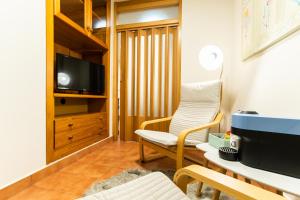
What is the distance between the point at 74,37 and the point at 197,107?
67.9 inches

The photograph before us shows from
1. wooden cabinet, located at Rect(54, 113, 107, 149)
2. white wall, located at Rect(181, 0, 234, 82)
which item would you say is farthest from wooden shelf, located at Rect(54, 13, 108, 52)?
white wall, located at Rect(181, 0, 234, 82)

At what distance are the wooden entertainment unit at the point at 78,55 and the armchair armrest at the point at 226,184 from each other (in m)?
1.37

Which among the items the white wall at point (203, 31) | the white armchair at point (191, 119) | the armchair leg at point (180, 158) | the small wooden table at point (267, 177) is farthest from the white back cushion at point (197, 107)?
the small wooden table at point (267, 177)

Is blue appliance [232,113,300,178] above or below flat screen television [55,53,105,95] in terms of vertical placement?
below

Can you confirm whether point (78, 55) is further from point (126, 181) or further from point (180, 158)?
point (180, 158)

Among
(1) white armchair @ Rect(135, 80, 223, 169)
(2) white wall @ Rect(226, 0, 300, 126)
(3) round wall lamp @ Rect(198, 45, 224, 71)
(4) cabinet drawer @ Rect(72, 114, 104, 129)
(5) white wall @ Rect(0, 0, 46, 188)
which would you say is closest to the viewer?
(2) white wall @ Rect(226, 0, 300, 126)

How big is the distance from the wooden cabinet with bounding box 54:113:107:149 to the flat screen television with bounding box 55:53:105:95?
1.06 ft

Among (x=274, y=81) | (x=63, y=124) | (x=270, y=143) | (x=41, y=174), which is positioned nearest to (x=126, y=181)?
(x=41, y=174)

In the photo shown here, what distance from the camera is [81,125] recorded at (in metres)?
2.14

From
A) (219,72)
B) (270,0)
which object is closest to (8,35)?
(270,0)

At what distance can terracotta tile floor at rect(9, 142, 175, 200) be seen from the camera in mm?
1307

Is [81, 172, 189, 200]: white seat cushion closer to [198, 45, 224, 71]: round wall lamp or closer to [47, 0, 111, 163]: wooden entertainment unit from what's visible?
[47, 0, 111, 163]: wooden entertainment unit

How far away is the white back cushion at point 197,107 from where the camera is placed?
183 centimetres

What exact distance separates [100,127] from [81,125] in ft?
1.55
